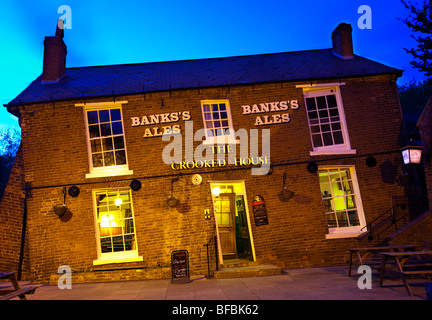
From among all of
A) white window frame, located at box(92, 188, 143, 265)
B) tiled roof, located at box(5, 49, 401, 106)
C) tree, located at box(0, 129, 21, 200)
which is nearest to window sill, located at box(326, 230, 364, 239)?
tiled roof, located at box(5, 49, 401, 106)

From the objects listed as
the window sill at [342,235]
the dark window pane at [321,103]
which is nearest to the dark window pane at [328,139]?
the dark window pane at [321,103]

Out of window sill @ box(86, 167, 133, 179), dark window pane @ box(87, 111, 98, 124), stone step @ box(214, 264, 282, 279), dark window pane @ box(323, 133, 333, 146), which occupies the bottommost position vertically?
stone step @ box(214, 264, 282, 279)

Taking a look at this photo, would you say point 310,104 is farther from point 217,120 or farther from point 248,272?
point 248,272

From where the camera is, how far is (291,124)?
11.6 meters

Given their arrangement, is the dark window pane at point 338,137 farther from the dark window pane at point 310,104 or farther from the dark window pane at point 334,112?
the dark window pane at point 310,104

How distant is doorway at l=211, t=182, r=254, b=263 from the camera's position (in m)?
11.9

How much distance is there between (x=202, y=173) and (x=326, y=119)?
4.64m

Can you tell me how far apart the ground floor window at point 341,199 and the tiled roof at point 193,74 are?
3270 mm

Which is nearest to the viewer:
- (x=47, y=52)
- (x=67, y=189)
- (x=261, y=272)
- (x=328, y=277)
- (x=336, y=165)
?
(x=328, y=277)

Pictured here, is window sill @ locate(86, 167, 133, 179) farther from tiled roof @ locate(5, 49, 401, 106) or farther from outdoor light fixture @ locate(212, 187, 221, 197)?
outdoor light fixture @ locate(212, 187, 221, 197)

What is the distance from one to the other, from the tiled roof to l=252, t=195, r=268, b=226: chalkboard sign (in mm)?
3953
